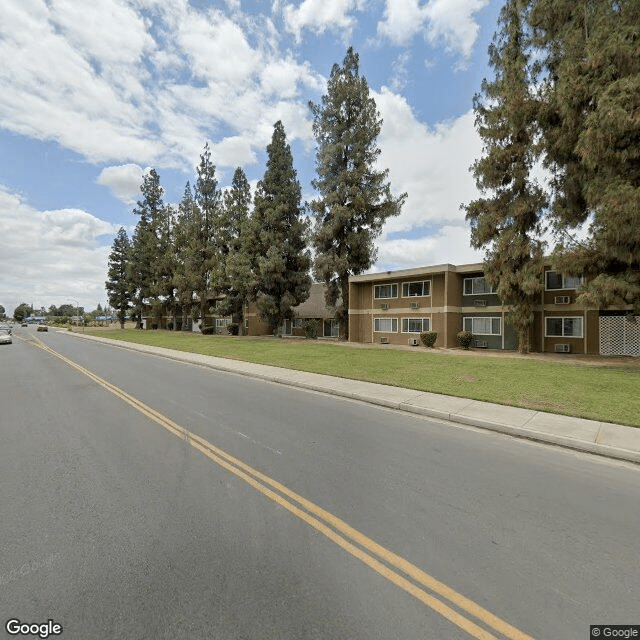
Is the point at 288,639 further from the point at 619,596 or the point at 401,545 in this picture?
the point at 619,596

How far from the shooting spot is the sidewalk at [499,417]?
6602mm

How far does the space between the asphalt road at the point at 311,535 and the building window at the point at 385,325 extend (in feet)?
79.4

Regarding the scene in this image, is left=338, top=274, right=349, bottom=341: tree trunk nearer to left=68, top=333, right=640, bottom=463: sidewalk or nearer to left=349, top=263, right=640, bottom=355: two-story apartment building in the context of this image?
left=349, top=263, right=640, bottom=355: two-story apartment building

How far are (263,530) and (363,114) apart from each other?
3311cm

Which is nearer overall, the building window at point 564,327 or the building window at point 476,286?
the building window at point 564,327

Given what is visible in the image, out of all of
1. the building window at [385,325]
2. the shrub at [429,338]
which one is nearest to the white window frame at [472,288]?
the shrub at [429,338]

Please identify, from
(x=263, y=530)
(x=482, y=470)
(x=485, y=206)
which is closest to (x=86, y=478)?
(x=263, y=530)

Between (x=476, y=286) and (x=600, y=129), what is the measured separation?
536 inches

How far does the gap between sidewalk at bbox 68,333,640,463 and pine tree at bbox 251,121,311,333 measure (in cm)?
2062

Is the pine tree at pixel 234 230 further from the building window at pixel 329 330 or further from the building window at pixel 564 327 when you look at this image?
the building window at pixel 564 327

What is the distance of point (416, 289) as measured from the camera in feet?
98.4

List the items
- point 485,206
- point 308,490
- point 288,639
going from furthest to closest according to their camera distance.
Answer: point 485,206 < point 308,490 < point 288,639

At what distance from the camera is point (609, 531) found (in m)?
3.90

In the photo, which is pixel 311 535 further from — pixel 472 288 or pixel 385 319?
pixel 385 319
